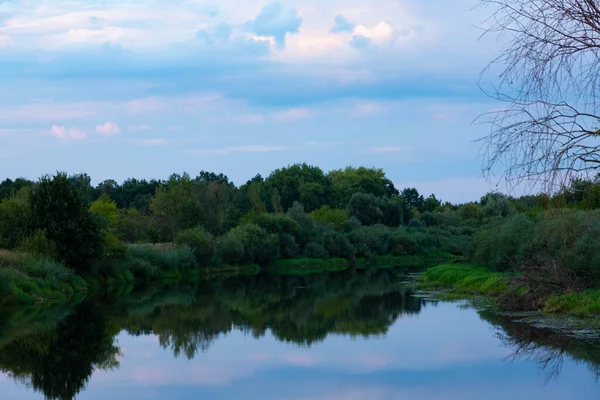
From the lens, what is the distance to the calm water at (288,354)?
16.1 meters

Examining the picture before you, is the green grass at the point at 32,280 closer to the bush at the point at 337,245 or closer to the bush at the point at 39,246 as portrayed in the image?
the bush at the point at 39,246

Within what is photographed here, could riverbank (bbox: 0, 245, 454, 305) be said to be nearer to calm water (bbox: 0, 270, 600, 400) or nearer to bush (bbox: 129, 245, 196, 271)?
bush (bbox: 129, 245, 196, 271)

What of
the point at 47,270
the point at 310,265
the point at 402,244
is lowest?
the point at 310,265

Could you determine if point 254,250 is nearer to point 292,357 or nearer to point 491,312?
point 491,312

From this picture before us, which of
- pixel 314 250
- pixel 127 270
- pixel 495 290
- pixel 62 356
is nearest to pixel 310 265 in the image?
pixel 314 250

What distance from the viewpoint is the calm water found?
1609 centimetres

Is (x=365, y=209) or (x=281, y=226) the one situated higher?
(x=365, y=209)

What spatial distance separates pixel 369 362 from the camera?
63.4ft

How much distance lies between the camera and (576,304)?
24125 mm

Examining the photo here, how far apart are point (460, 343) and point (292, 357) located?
16.4 ft

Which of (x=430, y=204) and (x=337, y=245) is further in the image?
(x=430, y=204)

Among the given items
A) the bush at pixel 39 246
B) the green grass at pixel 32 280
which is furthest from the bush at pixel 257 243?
the green grass at pixel 32 280

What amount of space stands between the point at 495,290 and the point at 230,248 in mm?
33859

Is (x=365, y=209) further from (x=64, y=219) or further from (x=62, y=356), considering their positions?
(x=62, y=356)
